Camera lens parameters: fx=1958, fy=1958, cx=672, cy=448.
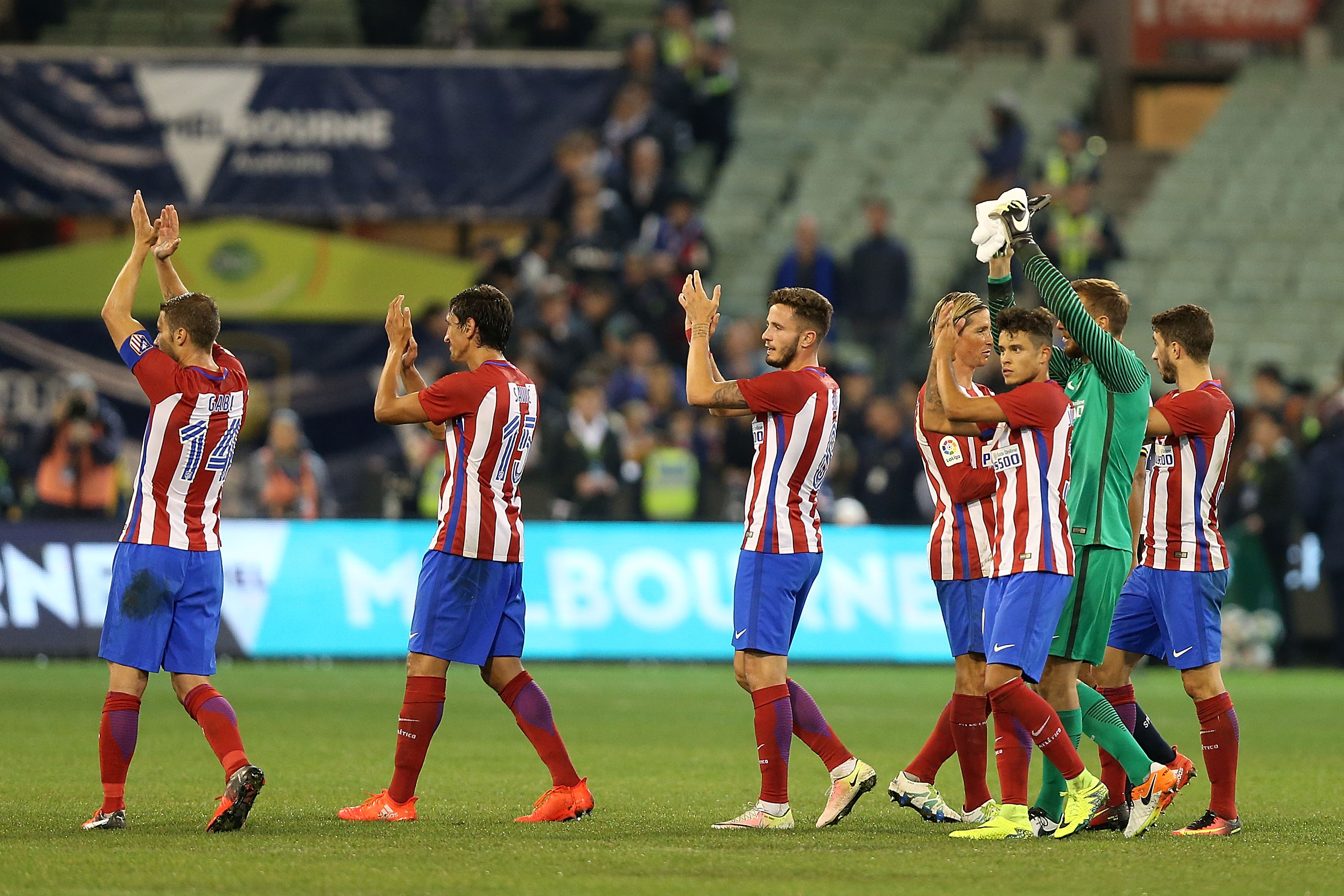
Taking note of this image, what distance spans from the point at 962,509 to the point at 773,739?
1.28 meters

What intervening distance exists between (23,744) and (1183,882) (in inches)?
264

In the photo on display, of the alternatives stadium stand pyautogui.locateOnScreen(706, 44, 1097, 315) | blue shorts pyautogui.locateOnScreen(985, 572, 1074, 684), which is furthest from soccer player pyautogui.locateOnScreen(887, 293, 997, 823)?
stadium stand pyautogui.locateOnScreen(706, 44, 1097, 315)

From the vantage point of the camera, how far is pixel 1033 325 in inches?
312

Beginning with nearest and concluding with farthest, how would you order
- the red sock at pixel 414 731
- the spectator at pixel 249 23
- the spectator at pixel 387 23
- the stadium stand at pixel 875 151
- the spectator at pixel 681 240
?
the red sock at pixel 414 731 < the spectator at pixel 681 240 < the stadium stand at pixel 875 151 < the spectator at pixel 249 23 < the spectator at pixel 387 23

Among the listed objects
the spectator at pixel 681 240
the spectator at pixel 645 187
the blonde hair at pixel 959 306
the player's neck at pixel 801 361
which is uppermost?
the spectator at pixel 645 187

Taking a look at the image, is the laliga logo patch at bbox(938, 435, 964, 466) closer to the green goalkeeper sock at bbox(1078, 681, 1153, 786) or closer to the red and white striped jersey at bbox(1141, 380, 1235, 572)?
the red and white striped jersey at bbox(1141, 380, 1235, 572)

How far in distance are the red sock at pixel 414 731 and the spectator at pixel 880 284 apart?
12.9m

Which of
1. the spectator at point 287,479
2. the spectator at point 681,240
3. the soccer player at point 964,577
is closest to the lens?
the soccer player at point 964,577

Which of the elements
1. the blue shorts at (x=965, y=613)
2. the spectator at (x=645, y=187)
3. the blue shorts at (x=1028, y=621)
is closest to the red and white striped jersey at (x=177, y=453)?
the blue shorts at (x=965, y=613)

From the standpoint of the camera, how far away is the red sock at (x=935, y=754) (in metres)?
8.45

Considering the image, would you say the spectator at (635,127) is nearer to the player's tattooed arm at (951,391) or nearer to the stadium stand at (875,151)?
the stadium stand at (875,151)

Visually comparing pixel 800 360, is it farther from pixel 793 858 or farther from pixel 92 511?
pixel 92 511

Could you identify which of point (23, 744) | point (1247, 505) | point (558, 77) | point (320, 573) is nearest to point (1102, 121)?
point (558, 77)

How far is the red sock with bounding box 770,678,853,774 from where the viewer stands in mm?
8273
